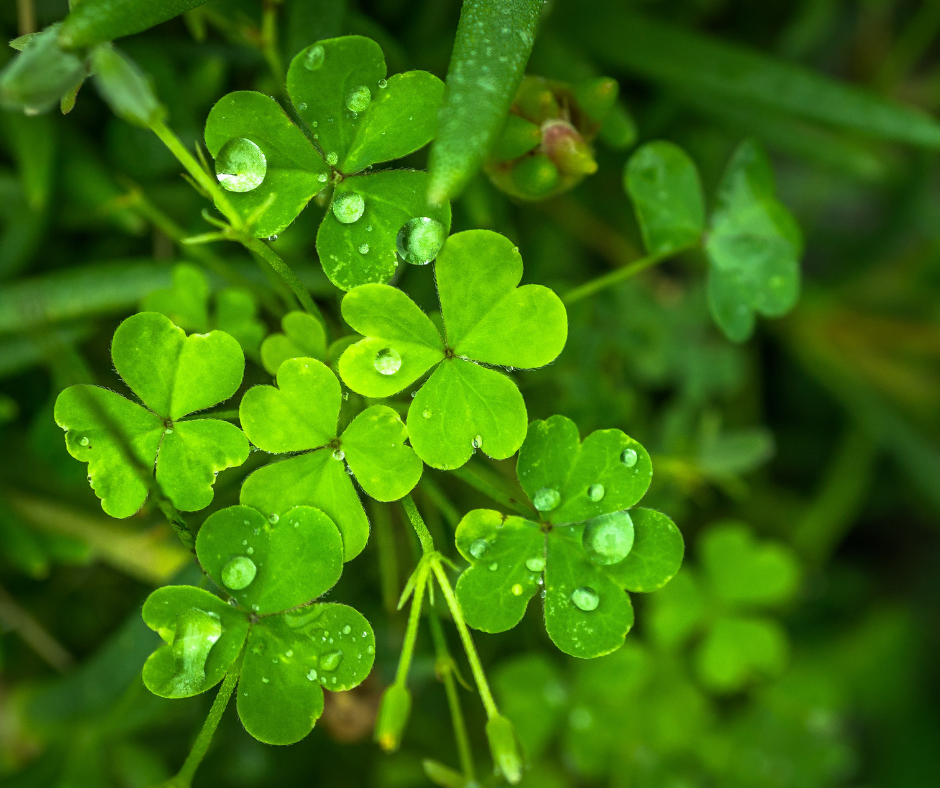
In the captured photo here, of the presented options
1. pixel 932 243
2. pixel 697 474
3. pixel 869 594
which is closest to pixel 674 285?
pixel 697 474


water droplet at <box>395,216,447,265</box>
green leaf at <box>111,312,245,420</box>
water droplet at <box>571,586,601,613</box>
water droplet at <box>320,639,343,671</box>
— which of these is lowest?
water droplet at <box>320,639,343,671</box>

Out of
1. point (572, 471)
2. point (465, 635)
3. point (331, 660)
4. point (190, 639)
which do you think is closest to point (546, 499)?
point (572, 471)

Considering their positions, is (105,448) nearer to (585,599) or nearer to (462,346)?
(462,346)

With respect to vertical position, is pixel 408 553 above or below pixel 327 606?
below

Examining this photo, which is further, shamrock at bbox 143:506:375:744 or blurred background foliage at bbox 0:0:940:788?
blurred background foliage at bbox 0:0:940:788

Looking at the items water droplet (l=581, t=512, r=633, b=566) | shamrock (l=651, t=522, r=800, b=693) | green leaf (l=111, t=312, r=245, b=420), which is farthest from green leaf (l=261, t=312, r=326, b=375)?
shamrock (l=651, t=522, r=800, b=693)

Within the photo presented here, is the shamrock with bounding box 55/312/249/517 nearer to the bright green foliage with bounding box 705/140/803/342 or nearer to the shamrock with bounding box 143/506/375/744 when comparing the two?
the shamrock with bounding box 143/506/375/744

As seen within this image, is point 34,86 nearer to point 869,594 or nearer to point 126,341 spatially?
point 126,341
